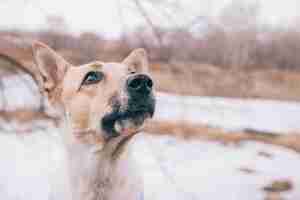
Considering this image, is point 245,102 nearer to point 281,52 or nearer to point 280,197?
point 281,52

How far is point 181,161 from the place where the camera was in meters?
1.40

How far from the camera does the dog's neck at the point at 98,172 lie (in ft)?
3.52

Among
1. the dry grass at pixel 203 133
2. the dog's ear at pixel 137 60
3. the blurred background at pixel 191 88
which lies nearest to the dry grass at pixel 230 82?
the blurred background at pixel 191 88

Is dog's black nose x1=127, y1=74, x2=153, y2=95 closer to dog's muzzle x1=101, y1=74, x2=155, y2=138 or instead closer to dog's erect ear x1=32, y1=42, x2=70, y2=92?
dog's muzzle x1=101, y1=74, x2=155, y2=138

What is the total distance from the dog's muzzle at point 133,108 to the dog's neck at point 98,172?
0.34ft

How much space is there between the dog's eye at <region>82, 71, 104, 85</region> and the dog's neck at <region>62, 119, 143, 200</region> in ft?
0.42

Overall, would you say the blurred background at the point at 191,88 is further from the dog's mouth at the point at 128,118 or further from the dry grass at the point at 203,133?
the dog's mouth at the point at 128,118

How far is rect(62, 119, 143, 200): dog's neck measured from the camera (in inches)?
42.3

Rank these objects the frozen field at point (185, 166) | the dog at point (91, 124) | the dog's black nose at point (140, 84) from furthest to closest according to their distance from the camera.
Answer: the frozen field at point (185, 166)
the dog at point (91, 124)
the dog's black nose at point (140, 84)

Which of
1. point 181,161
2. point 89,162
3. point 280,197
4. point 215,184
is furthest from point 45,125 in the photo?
point 280,197

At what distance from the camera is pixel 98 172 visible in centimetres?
109

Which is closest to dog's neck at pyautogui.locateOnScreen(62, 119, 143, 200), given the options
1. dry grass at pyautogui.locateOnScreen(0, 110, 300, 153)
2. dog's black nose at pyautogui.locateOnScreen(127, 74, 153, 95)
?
dog's black nose at pyautogui.locateOnScreen(127, 74, 153, 95)

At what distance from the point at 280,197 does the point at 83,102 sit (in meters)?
0.73

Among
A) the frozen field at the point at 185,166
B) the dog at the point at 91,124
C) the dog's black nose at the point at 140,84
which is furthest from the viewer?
the frozen field at the point at 185,166
